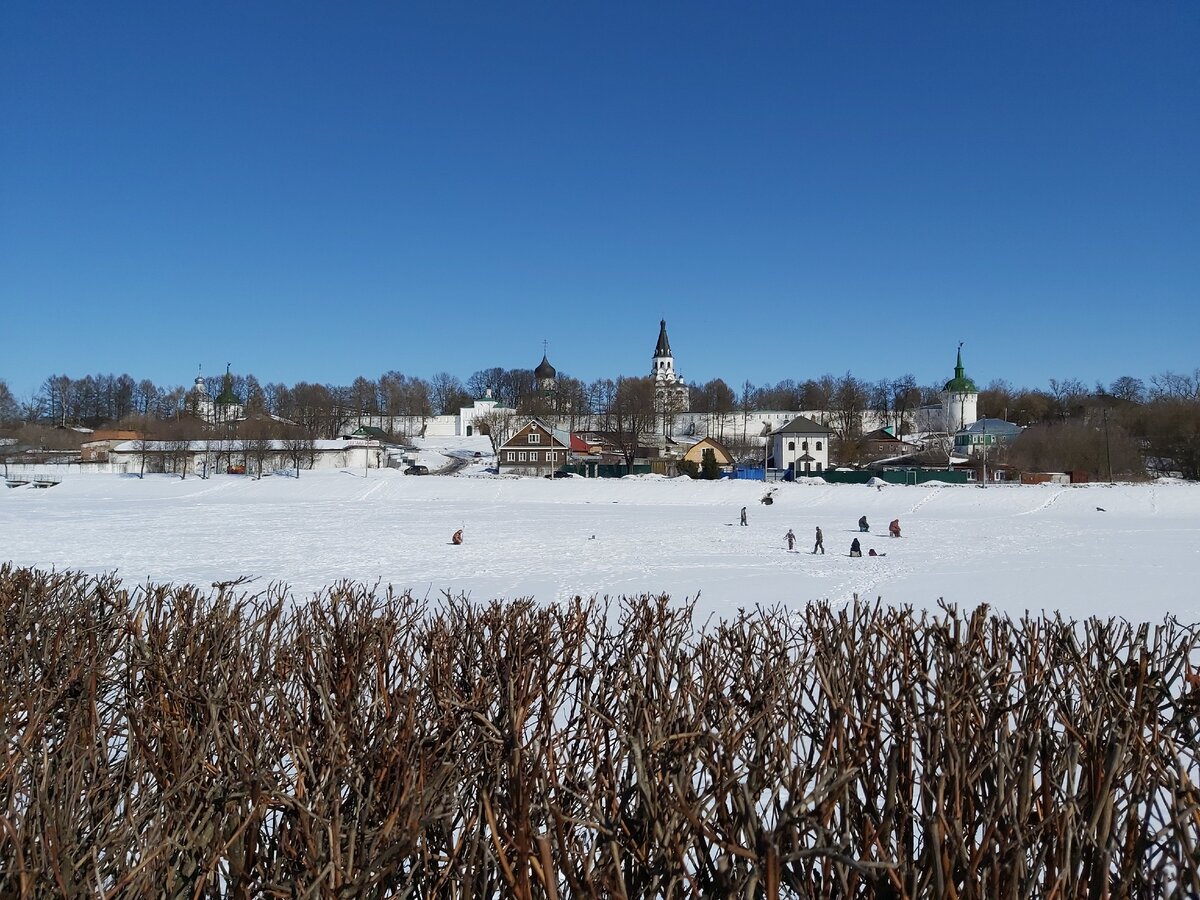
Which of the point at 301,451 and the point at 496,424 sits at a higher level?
the point at 496,424

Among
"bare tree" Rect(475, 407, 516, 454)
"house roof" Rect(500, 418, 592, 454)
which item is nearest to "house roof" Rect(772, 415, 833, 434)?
"house roof" Rect(500, 418, 592, 454)

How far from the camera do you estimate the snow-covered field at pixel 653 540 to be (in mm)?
16406

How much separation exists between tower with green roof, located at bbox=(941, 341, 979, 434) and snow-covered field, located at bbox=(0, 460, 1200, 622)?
55.0m

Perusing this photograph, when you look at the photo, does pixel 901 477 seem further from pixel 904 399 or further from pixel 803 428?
pixel 904 399

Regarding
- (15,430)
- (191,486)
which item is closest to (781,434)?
(191,486)

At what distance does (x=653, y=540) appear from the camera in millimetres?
25344

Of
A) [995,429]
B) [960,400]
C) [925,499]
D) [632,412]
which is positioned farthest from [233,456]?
[960,400]

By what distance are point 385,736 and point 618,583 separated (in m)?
12.7

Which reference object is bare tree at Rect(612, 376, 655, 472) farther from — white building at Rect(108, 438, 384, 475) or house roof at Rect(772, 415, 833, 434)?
white building at Rect(108, 438, 384, 475)

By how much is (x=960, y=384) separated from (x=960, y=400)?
2.01 m

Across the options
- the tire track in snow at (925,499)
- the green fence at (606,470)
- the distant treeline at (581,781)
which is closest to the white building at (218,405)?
the green fence at (606,470)

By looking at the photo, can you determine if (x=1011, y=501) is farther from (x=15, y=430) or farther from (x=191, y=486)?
(x=15, y=430)

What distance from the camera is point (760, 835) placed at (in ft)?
9.17

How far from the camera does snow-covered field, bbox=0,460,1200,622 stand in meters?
16.4
